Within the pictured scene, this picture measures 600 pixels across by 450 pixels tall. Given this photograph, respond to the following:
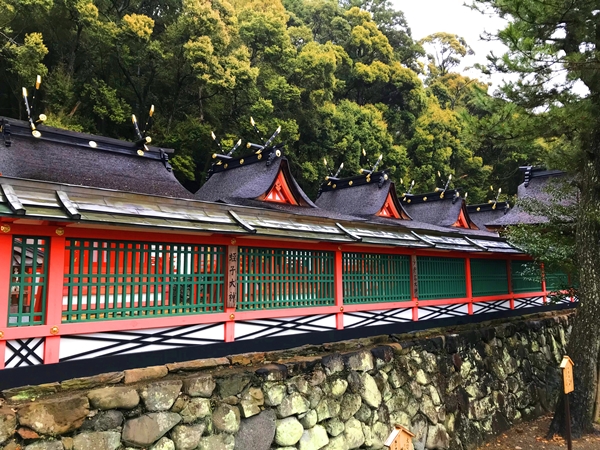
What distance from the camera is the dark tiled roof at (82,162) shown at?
33.0 feet

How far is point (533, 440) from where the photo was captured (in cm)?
980

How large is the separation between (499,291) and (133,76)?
2155cm

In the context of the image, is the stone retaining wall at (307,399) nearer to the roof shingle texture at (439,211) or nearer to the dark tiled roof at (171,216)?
the dark tiled roof at (171,216)

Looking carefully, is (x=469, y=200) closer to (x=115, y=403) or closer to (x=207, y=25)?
(x=207, y=25)

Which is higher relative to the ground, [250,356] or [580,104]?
[580,104]

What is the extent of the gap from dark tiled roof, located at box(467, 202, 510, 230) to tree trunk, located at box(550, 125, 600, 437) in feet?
58.7

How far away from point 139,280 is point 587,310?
895 cm

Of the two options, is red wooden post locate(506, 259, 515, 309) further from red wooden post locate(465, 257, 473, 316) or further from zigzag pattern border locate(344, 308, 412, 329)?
zigzag pattern border locate(344, 308, 412, 329)

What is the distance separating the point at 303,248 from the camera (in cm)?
758

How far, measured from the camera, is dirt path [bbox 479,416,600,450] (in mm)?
8938

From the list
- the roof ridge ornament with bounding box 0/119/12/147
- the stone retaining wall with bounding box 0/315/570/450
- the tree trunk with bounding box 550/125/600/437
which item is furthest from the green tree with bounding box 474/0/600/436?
the roof ridge ornament with bounding box 0/119/12/147

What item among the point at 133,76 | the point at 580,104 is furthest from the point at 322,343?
the point at 133,76

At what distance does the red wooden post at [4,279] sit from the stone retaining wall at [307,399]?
0.58m

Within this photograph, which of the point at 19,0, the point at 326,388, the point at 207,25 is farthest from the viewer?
the point at 207,25
